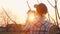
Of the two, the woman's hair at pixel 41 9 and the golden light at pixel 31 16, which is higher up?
the woman's hair at pixel 41 9

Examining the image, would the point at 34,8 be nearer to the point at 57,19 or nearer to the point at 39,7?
the point at 39,7

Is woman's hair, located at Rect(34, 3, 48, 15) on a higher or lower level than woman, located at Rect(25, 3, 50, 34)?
higher

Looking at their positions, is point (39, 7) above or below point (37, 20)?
above

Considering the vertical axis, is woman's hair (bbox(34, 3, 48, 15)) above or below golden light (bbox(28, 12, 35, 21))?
above

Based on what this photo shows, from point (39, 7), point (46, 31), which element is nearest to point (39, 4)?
point (39, 7)

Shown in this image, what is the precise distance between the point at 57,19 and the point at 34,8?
28cm

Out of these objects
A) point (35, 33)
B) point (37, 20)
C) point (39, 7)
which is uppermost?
point (39, 7)

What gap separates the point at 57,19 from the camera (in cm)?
128

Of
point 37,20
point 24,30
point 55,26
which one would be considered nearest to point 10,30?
point 24,30

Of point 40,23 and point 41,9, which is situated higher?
point 41,9

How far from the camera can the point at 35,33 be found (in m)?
1.37

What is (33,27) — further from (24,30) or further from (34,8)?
(34,8)

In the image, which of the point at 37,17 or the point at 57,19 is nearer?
the point at 57,19

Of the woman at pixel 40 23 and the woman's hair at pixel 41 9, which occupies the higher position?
the woman's hair at pixel 41 9
